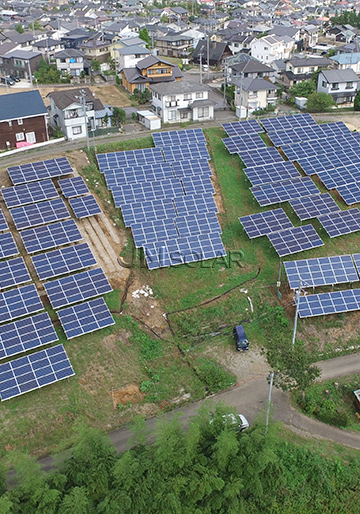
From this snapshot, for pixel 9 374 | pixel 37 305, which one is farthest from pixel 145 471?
pixel 37 305

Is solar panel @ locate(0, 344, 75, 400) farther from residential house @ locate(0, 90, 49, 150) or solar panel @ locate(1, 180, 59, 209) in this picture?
residential house @ locate(0, 90, 49, 150)

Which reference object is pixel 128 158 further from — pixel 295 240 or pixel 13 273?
pixel 295 240

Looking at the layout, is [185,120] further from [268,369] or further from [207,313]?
[268,369]

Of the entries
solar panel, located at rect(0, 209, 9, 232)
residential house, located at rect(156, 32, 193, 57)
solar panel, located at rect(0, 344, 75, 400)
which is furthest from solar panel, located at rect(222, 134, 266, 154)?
residential house, located at rect(156, 32, 193, 57)

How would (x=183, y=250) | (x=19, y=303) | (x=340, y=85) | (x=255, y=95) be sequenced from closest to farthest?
(x=19, y=303), (x=183, y=250), (x=255, y=95), (x=340, y=85)

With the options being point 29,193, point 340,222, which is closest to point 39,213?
point 29,193
